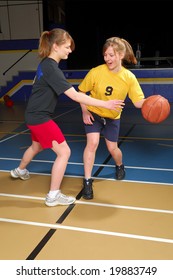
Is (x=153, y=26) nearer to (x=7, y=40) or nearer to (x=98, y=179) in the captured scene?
(x=7, y=40)

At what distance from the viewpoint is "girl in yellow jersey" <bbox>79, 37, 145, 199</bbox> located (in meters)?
3.18

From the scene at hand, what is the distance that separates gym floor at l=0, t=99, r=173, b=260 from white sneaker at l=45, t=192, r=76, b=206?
0.19 ft

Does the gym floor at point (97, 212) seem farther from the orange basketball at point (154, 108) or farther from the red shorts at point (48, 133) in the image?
the orange basketball at point (154, 108)

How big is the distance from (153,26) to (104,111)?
407 inches

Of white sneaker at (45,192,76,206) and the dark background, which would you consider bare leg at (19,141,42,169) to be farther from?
the dark background

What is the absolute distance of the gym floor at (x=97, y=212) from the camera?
2.41 meters

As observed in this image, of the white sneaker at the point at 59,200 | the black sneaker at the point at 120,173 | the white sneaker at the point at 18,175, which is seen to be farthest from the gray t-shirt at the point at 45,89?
the black sneaker at the point at 120,173

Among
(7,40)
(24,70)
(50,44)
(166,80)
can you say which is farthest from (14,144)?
(7,40)

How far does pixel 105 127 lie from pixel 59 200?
0.97 m

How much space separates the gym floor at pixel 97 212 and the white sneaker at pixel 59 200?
6cm

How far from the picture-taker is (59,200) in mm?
3197

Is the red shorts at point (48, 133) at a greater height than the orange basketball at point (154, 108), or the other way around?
the orange basketball at point (154, 108)

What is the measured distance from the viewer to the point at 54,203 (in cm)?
316

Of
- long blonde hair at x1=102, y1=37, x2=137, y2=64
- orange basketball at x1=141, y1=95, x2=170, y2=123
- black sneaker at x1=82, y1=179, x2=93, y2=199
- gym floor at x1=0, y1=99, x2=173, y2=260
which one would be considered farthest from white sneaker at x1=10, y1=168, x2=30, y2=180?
long blonde hair at x1=102, y1=37, x2=137, y2=64
